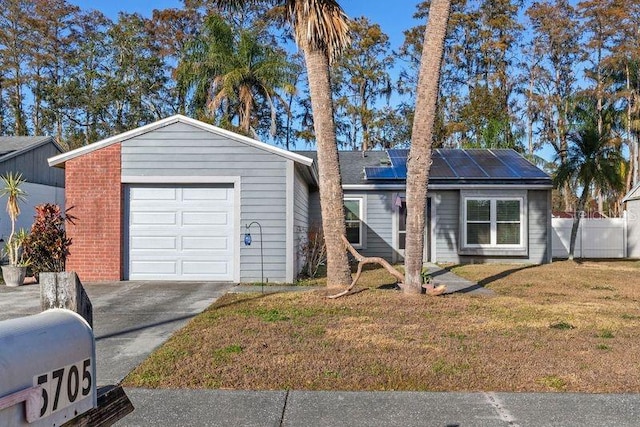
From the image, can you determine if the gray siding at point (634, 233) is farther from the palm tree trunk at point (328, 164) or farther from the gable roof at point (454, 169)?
the palm tree trunk at point (328, 164)

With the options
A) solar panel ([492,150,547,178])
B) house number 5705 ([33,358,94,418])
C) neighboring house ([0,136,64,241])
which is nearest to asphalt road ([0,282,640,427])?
house number 5705 ([33,358,94,418])

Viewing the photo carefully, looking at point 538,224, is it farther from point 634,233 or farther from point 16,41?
point 16,41

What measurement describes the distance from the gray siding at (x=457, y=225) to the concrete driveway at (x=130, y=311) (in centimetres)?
805

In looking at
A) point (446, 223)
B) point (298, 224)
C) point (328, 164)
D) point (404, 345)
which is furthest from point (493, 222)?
point (404, 345)

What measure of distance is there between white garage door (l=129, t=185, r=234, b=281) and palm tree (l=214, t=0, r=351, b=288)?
8.98 feet

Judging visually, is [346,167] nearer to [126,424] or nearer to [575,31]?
[126,424]

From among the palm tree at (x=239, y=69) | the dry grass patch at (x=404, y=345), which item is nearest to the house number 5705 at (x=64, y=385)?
the dry grass patch at (x=404, y=345)

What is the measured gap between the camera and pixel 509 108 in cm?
3250

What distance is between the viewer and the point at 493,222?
15953 mm

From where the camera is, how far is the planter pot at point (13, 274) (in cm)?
1065

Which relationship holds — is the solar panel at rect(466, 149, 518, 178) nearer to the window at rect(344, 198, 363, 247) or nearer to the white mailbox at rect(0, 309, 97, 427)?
the window at rect(344, 198, 363, 247)

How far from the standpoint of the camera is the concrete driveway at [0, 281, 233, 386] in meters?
5.32

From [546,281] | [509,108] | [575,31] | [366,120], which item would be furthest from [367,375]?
[575,31]

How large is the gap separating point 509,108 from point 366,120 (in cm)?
922
